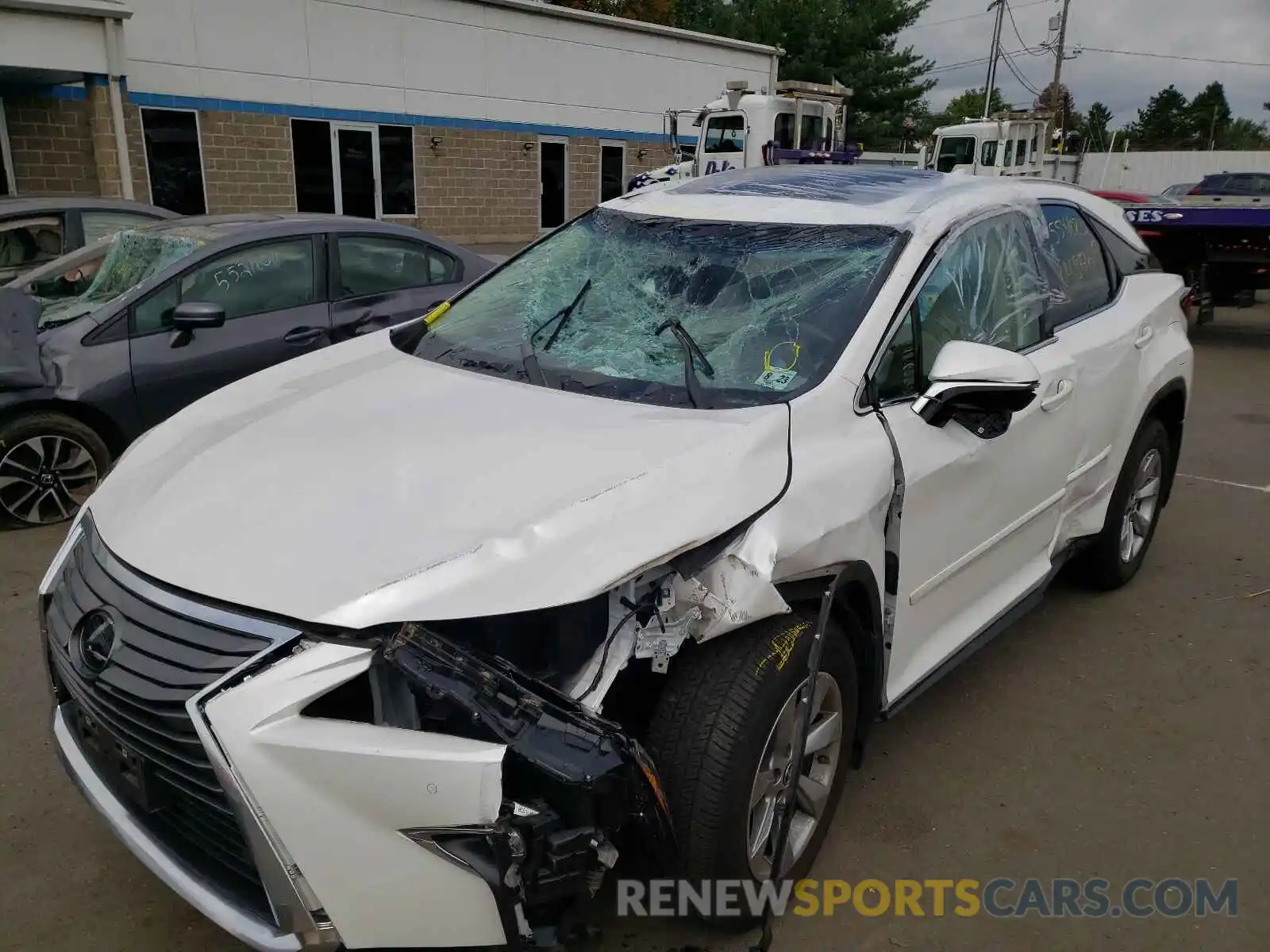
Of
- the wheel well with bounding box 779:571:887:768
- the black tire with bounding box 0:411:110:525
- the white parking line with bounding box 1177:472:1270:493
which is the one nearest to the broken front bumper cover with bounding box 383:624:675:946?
the wheel well with bounding box 779:571:887:768

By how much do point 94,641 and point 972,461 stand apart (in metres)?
2.31

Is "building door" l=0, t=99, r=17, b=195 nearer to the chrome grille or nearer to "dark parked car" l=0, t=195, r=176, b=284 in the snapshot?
"dark parked car" l=0, t=195, r=176, b=284

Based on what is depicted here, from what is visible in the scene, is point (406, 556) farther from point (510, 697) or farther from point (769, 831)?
point (769, 831)

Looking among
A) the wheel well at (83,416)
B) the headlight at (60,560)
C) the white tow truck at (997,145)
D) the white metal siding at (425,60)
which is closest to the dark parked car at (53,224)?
the wheel well at (83,416)

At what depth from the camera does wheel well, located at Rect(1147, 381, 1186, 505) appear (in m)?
4.37

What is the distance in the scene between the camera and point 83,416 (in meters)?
5.14

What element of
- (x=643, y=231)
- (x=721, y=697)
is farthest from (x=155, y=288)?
(x=721, y=697)

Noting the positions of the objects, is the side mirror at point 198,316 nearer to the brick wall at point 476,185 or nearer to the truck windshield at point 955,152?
the brick wall at point 476,185

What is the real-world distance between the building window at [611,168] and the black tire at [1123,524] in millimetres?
18839

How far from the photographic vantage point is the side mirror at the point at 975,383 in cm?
268

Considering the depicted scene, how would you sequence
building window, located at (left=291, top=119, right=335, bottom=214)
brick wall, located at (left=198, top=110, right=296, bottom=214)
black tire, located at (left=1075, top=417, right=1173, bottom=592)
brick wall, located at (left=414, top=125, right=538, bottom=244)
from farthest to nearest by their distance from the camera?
brick wall, located at (left=414, top=125, right=538, bottom=244) → building window, located at (left=291, top=119, right=335, bottom=214) → brick wall, located at (left=198, top=110, right=296, bottom=214) → black tire, located at (left=1075, top=417, right=1173, bottom=592)

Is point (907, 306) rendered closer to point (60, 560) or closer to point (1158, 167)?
point (60, 560)

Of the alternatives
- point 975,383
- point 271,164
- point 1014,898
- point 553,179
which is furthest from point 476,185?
point 1014,898

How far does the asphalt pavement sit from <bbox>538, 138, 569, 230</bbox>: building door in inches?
699
